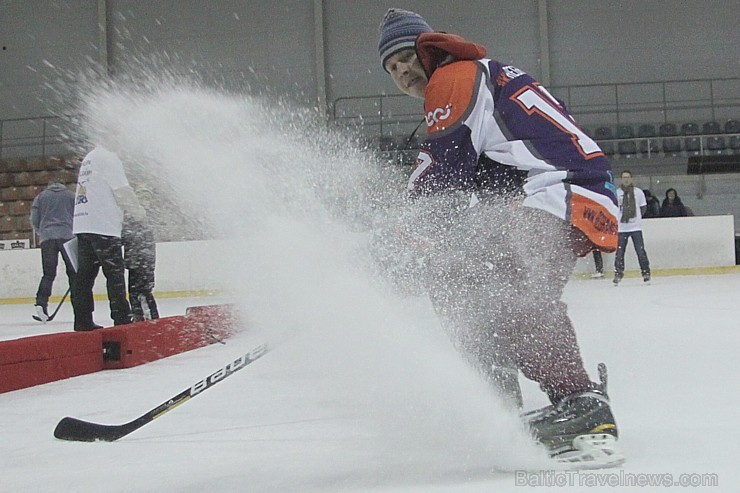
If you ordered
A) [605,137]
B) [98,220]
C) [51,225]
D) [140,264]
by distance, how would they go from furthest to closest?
1. [605,137]
2. [51,225]
3. [140,264]
4. [98,220]

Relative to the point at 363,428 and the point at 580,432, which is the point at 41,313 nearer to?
the point at 363,428

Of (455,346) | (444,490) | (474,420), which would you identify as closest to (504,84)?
(455,346)

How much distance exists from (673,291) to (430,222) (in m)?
5.46

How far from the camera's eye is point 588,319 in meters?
4.66

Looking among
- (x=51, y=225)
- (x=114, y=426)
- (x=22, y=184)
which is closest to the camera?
(x=114, y=426)

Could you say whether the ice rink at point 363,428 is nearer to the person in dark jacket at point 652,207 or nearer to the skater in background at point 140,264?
the skater in background at point 140,264

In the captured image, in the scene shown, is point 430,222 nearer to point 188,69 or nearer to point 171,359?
point 171,359

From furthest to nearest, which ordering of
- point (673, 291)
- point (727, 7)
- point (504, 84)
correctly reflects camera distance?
point (727, 7)
point (673, 291)
point (504, 84)

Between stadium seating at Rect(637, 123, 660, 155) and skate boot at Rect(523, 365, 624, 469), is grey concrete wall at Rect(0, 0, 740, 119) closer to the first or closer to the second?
stadium seating at Rect(637, 123, 660, 155)

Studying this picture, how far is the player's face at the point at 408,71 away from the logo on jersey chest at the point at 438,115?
18 centimetres

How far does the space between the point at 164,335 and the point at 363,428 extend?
2059 mm

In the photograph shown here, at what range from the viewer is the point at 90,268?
418 cm

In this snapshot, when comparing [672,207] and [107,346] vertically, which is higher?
[672,207]

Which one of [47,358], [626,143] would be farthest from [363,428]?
[626,143]
